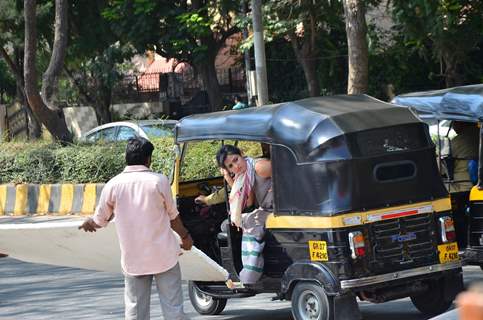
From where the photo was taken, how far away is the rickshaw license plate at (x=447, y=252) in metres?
7.88

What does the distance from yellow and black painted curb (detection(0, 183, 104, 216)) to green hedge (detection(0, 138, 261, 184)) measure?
0.30 meters

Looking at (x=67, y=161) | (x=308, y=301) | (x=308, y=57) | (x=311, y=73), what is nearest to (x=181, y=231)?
(x=308, y=301)

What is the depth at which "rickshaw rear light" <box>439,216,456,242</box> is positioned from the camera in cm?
790

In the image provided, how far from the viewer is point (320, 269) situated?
739 cm

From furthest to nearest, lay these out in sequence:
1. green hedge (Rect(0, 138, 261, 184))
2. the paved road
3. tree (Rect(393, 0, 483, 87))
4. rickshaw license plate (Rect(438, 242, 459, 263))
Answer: tree (Rect(393, 0, 483, 87))
green hedge (Rect(0, 138, 261, 184))
the paved road
rickshaw license plate (Rect(438, 242, 459, 263))

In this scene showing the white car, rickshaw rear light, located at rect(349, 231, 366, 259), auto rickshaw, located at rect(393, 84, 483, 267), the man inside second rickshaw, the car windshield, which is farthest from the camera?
the white car

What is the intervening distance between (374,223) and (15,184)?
1222 centimetres

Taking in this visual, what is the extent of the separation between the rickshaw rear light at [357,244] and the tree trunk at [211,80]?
68.1ft

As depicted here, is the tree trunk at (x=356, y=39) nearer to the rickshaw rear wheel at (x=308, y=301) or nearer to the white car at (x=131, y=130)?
the white car at (x=131, y=130)

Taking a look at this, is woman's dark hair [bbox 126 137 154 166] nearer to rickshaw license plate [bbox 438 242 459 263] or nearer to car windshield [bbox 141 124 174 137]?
rickshaw license plate [bbox 438 242 459 263]

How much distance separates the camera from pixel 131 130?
18703 mm

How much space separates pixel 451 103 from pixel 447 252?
219 centimetres

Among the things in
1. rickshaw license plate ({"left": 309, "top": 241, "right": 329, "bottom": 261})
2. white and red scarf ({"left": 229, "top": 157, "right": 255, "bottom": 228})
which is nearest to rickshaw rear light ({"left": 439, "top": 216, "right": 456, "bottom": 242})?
rickshaw license plate ({"left": 309, "top": 241, "right": 329, "bottom": 261})

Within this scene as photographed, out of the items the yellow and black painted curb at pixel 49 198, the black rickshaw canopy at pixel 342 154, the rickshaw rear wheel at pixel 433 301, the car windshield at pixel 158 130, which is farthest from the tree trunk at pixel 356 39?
the rickshaw rear wheel at pixel 433 301
